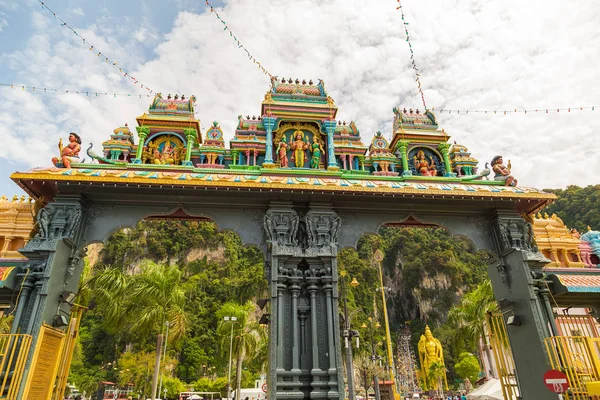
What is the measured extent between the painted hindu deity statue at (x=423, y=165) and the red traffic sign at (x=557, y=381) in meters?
6.18

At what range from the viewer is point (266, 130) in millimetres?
11258

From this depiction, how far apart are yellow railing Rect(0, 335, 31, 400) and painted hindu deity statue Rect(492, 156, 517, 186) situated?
11483mm

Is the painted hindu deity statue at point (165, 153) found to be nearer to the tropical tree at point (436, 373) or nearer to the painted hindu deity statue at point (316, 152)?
the painted hindu deity statue at point (316, 152)

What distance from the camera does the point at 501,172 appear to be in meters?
10.4

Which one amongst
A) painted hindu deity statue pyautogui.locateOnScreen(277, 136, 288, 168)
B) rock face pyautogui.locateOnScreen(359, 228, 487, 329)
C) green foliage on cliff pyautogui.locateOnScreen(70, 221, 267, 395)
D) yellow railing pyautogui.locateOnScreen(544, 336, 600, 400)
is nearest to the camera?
yellow railing pyautogui.locateOnScreen(544, 336, 600, 400)

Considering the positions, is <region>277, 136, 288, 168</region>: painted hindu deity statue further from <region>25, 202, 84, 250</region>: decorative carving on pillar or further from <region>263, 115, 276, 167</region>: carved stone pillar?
<region>25, 202, 84, 250</region>: decorative carving on pillar

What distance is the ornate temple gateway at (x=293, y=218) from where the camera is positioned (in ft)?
25.0

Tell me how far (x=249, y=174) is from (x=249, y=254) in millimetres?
45821

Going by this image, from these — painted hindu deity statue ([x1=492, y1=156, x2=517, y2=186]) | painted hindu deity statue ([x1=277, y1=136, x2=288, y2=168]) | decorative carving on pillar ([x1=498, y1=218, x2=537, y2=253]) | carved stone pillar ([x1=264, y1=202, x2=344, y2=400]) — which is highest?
painted hindu deity statue ([x1=277, y1=136, x2=288, y2=168])

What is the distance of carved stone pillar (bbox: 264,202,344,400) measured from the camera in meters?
7.37

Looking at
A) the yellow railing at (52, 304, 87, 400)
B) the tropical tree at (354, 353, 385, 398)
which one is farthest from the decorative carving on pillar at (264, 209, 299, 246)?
the tropical tree at (354, 353, 385, 398)

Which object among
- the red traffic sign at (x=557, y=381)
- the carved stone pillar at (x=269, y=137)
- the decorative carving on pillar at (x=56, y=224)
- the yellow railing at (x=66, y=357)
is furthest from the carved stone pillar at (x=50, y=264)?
the red traffic sign at (x=557, y=381)

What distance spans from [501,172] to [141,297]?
12574 millimetres

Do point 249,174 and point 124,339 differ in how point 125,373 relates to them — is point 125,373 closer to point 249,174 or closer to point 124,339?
point 124,339
